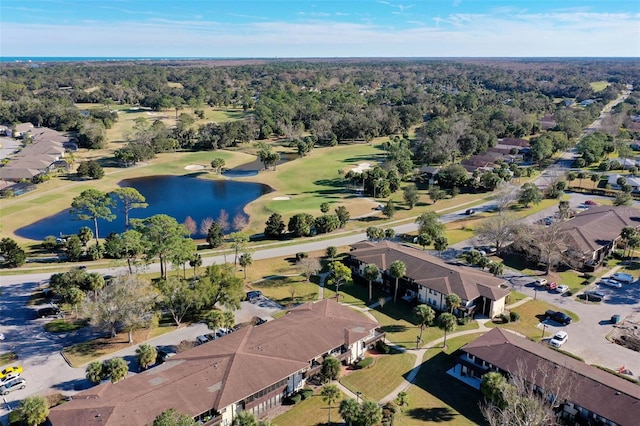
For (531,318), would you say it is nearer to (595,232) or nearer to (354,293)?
(354,293)

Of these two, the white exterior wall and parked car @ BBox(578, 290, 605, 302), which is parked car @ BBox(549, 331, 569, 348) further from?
the white exterior wall

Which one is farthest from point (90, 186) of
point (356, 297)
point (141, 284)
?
point (356, 297)

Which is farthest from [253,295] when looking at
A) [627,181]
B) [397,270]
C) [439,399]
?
[627,181]

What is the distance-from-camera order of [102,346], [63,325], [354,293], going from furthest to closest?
[354,293] → [63,325] → [102,346]

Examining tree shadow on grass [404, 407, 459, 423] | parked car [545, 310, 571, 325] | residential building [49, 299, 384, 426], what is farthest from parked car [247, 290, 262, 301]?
parked car [545, 310, 571, 325]

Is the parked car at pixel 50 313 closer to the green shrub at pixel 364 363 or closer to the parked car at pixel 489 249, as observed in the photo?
the green shrub at pixel 364 363

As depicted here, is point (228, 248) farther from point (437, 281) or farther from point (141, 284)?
point (437, 281)
